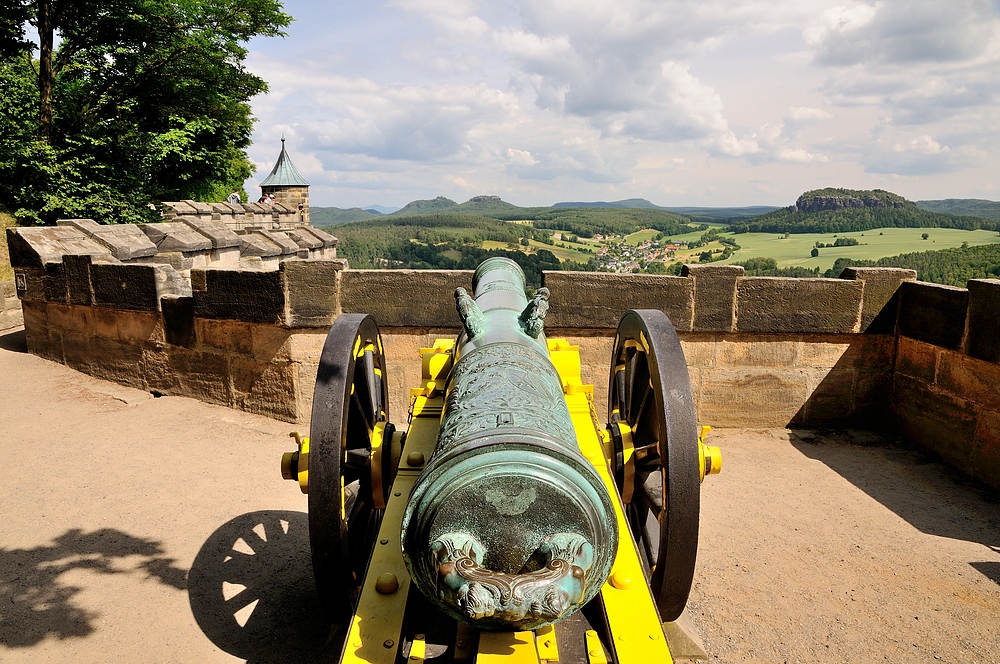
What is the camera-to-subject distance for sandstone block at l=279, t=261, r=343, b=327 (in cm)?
529

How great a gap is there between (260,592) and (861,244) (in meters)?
18.0

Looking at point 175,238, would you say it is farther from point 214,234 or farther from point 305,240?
point 305,240

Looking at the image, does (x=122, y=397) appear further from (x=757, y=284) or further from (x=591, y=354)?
(x=757, y=284)

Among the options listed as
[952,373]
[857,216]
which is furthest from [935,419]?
[857,216]

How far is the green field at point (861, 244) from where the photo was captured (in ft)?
47.4

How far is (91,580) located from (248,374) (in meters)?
2.49

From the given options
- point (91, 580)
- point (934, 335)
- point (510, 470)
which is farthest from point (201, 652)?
point (934, 335)

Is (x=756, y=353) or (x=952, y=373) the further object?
(x=756, y=353)

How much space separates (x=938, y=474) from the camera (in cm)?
473

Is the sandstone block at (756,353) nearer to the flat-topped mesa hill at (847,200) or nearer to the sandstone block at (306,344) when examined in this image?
the sandstone block at (306,344)

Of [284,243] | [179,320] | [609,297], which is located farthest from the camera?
[284,243]

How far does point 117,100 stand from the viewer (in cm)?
1559

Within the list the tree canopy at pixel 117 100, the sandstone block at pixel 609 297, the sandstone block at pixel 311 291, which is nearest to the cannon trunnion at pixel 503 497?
the sandstone block at pixel 609 297

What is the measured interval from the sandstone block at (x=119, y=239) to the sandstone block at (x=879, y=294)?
7330mm
